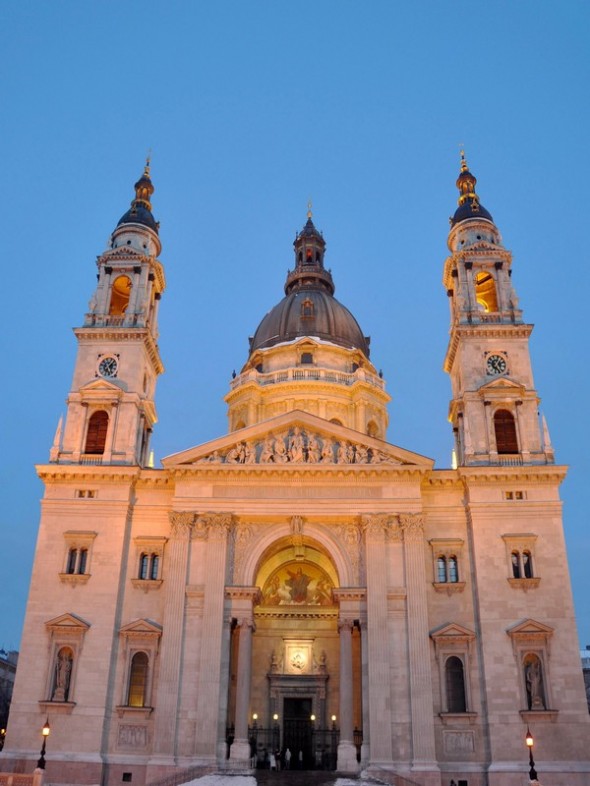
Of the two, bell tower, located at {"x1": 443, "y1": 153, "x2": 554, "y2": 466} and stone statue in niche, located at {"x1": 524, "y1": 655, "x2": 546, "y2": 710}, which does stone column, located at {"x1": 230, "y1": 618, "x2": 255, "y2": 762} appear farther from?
bell tower, located at {"x1": 443, "y1": 153, "x2": 554, "y2": 466}

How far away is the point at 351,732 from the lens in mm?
35219

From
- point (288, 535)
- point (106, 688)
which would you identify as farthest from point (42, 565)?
point (288, 535)

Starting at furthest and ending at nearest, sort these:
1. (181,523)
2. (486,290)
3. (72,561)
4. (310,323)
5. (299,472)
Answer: (310,323), (486,290), (299,472), (72,561), (181,523)

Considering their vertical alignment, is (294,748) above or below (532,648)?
below

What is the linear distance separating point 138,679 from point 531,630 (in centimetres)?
1893

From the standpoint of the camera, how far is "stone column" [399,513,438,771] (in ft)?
112

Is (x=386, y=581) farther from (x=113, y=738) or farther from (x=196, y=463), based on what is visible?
(x=113, y=738)

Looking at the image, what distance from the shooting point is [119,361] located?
4472 centimetres

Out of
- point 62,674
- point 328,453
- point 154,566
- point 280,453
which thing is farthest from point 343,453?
point 62,674

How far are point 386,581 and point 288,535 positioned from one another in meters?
5.41

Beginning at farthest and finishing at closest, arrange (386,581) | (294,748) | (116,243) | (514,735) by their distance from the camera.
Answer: (116,243)
(294,748)
(386,581)
(514,735)

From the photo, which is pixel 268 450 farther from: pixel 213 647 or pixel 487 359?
pixel 487 359

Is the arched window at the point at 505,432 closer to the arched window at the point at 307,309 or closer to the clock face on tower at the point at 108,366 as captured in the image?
the clock face on tower at the point at 108,366

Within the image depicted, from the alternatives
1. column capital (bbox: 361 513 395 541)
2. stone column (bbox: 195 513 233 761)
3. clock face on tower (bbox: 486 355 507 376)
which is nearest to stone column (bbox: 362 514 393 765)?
column capital (bbox: 361 513 395 541)
